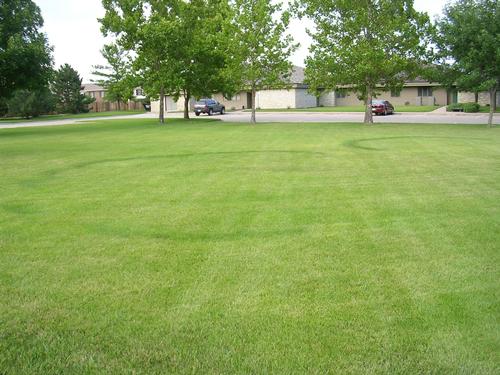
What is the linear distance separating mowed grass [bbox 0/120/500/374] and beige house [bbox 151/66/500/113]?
49529 mm

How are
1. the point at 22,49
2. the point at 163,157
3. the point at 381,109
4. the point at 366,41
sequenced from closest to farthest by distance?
1. the point at 163,157
2. the point at 22,49
3. the point at 366,41
4. the point at 381,109

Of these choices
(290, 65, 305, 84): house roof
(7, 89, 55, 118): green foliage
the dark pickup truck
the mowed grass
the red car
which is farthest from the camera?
(290, 65, 305, 84): house roof

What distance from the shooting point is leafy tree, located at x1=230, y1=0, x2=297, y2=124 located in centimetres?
3300

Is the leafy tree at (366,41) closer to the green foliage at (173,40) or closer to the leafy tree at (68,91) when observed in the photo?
the green foliage at (173,40)

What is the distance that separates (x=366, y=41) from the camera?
30.5 metres

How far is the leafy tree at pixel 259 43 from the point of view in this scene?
33.0 m

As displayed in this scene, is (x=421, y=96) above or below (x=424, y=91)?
below

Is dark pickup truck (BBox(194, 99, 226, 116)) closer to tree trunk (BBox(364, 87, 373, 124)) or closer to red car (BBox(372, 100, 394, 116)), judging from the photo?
red car (BBox(372, 100, 394, 116))

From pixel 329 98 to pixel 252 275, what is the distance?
207 ft

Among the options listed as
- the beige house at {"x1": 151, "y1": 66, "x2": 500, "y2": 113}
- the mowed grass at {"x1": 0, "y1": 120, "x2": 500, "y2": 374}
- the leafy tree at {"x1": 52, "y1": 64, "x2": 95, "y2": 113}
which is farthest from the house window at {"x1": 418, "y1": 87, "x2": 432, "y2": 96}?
the mowed grass at {"x1": 0, "y1": 120, "x2": 500, "y2": 374}

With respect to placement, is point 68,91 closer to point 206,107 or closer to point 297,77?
point 206,107

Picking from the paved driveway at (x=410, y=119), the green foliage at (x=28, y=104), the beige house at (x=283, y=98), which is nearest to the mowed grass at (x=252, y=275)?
the paved driveway at (x=410, y=119)

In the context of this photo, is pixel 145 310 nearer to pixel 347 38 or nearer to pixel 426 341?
pixel 426 341

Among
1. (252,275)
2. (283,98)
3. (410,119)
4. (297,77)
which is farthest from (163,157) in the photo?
(297,77)
